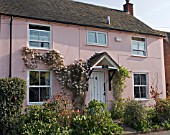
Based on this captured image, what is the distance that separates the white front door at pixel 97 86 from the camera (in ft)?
46.3

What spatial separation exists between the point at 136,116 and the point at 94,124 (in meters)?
2.44

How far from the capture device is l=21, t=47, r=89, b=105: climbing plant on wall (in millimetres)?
12516

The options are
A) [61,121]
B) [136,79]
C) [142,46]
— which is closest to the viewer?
[61,121]

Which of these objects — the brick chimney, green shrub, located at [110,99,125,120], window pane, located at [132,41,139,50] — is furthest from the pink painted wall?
the brick chimney

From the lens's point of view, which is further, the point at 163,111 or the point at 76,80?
the point at 76,80

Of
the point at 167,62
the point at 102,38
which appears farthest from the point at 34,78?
the point at 167,62

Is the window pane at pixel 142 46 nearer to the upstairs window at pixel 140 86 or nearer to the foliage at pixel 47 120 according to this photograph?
the upstairs window at pixel 140 86

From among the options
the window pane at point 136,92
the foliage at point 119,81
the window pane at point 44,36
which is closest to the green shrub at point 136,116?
the foliage at point 119,81

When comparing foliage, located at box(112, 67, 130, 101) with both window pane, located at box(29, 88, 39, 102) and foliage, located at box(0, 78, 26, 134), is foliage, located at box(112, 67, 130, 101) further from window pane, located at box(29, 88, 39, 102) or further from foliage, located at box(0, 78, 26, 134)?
foliage, located at box(0, 78, 26, 134)

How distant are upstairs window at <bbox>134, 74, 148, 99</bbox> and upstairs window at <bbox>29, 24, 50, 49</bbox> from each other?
22.4 feet

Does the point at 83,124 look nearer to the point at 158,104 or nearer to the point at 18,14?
the point at 158,104

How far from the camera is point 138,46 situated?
54.5ft

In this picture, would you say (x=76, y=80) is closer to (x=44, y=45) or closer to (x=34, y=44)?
(x=44, y=45)

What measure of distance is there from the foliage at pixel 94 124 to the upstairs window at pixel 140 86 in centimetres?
632
